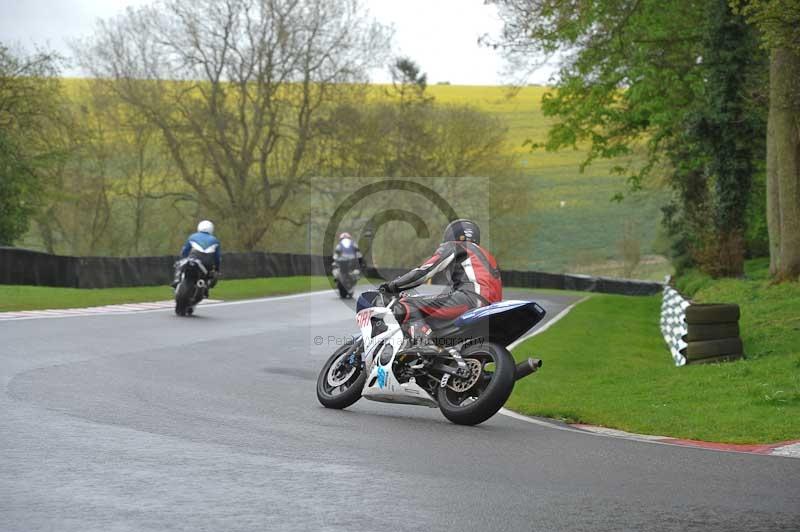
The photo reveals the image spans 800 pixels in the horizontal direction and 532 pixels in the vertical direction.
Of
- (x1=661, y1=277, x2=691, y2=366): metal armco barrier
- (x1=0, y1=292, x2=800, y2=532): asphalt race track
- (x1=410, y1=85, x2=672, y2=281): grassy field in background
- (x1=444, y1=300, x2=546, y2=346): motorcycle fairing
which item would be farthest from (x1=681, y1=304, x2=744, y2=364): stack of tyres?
(x1=410, y1=85, x2=672, y2=281): grassy field in background

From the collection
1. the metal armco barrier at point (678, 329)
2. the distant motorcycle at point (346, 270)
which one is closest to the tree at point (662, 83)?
the distant motorcycle at point (346, 270)

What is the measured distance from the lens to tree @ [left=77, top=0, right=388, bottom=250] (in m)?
53.3

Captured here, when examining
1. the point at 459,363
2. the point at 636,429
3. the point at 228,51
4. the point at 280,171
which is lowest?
the point at 636,429

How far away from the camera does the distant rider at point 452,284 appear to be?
10383mm

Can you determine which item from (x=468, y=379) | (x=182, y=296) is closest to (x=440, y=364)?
(x=468, y=379)

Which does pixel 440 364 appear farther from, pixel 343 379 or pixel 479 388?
pixel 343 379

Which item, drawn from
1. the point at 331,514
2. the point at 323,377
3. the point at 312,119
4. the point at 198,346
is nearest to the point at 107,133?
the point at 312,119

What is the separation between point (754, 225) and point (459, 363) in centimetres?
3441

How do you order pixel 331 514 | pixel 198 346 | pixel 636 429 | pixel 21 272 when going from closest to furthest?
pixel 331 514
pixel 636 429
pixel 198 346
pixel 21 272

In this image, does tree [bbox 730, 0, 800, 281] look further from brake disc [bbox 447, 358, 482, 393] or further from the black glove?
brake disc [bbox 447, 358, 482, 393]

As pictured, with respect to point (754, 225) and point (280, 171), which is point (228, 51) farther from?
point (754, 225)

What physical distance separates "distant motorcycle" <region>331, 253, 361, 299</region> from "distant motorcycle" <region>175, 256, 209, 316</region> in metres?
6.91

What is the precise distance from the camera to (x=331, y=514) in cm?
611

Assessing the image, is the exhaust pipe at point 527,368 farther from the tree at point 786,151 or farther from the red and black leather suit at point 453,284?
the tree at point 786,151
